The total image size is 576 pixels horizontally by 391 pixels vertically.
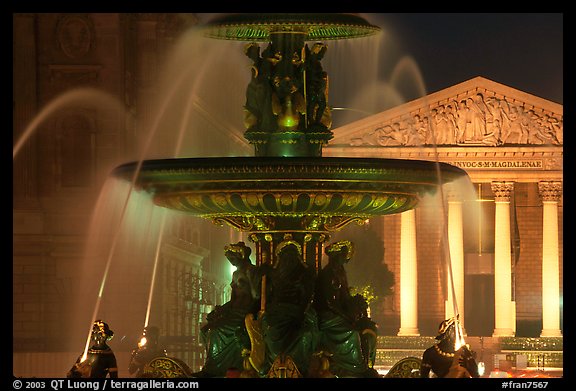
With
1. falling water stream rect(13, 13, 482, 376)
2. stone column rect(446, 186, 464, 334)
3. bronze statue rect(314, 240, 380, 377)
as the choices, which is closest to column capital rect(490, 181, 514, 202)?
stone column rect(446, 186, 464, 334)

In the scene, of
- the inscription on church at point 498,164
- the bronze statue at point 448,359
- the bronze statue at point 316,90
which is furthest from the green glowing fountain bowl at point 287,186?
the inscription on church at point 498,164

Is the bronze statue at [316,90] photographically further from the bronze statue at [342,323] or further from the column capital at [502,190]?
the column capital at [502,190]

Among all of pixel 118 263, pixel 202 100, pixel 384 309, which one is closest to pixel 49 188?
pixel 118 263

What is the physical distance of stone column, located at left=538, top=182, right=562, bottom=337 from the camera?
84.3 metres

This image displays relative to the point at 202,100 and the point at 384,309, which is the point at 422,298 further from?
the point at 202,100

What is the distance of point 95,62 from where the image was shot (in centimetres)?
5319

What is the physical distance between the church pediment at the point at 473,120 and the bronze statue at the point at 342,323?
64.1 metres

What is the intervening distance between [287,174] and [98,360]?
96.1 inches

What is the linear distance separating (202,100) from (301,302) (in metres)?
40.5

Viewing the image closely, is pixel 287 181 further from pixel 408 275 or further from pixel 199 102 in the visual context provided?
pixel 408 275

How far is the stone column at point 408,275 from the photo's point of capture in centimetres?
8319

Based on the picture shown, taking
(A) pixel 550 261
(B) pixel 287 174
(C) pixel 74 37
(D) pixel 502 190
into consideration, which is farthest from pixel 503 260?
(B) pixel 287 174
